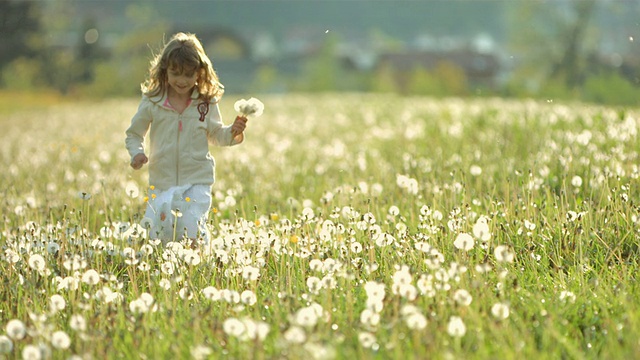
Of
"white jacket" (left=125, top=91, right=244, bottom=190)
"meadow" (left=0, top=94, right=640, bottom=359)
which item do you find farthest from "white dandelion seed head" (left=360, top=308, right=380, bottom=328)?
"white jacket" (left=125, top=91, right=244, bottom=190)

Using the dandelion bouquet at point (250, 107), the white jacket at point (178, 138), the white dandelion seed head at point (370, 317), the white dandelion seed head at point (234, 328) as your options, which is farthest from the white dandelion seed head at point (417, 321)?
the white jacket at point (178, 138)

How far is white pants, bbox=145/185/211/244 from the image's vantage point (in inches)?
191

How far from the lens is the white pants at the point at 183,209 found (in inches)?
191

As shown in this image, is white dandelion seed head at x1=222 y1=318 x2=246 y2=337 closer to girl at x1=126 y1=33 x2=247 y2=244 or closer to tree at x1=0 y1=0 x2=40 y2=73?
girl at x1=126 y1=33 x2=247 y2=244

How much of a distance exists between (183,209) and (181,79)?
83cm

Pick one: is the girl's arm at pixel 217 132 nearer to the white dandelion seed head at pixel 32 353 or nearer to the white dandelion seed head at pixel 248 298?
the white dandelion seed head at pixel 248 298

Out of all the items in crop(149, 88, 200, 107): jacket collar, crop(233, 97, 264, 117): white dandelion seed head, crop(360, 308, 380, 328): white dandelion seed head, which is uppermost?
crop(233, 97, 264, 117): white dandelion seed head

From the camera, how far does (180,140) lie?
4910 mm

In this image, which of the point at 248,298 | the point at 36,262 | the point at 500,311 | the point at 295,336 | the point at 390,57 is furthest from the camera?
the point at 390,57

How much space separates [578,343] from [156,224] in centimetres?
290

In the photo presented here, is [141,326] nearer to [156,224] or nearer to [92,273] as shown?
[92,273]

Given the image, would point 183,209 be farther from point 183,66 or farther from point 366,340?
point 366,340

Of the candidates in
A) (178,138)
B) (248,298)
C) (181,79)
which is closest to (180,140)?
(178,138)

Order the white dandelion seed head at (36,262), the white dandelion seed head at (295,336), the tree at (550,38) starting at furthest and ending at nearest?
the tree at (550,38)
the white dandelion seed head at (36,262)
the white dandelion seed head at (295,336)
